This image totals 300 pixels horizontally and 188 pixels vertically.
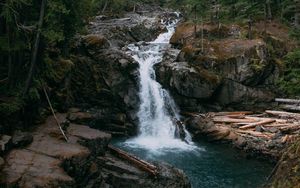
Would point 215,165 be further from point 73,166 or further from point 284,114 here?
point 73,166

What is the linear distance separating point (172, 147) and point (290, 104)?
11.8m

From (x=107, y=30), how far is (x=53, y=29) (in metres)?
22.9

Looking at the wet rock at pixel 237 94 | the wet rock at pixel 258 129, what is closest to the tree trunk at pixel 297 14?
the wet rock at pixel 237 94

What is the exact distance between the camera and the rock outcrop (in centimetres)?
1525

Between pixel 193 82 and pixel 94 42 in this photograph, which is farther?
pixel 94 42

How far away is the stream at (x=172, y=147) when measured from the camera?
77.9 ft

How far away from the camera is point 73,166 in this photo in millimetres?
17422

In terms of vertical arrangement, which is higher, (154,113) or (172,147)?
(154,113)

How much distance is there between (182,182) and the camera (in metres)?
20.3

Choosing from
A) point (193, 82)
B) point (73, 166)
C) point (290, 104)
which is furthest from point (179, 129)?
point (73, 166)

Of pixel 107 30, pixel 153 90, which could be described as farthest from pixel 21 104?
pixel 107 30

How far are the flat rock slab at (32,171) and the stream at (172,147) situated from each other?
8.91 metres

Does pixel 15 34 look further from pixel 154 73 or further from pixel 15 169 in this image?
pixel 154 73

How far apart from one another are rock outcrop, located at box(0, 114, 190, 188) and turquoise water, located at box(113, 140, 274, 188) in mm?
3232
